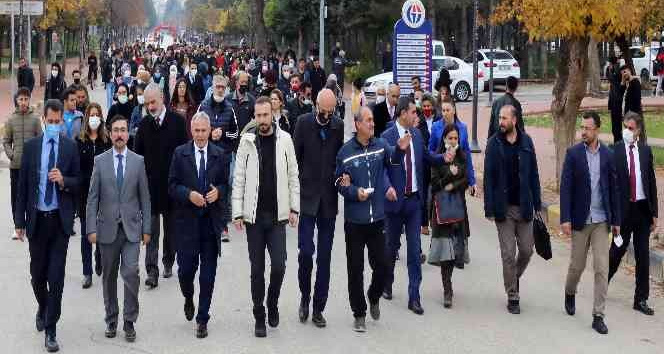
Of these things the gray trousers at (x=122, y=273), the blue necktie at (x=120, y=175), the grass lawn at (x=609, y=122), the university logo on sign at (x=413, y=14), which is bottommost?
the gray trousers at (x=122, y=273)

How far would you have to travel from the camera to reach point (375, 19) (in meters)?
48.8

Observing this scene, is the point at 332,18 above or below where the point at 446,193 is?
above

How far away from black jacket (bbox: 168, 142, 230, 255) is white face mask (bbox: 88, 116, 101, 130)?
5.84 feet

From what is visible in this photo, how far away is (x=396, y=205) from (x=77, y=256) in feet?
13.6

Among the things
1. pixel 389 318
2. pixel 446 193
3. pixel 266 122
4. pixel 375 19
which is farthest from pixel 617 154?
pixel 375 19

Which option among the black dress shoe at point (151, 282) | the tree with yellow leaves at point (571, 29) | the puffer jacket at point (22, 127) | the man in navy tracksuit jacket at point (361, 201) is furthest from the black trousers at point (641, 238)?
the puffer jacket at point (22, 127)

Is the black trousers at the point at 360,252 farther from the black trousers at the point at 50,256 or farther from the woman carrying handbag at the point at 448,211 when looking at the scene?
the black trousers at the point at 50,256

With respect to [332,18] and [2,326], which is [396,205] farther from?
[332,18]

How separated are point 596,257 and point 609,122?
19.1m

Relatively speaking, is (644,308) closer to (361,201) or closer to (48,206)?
(361,201)

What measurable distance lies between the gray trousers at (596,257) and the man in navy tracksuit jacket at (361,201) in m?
1.62

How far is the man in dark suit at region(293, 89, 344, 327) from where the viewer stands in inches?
336

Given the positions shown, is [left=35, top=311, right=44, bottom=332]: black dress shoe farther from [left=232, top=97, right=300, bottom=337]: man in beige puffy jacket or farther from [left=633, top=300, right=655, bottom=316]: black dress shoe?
[left=633, top=300, right=655, bottom=316]: black dress shoe

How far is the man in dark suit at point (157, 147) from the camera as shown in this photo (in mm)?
9812
